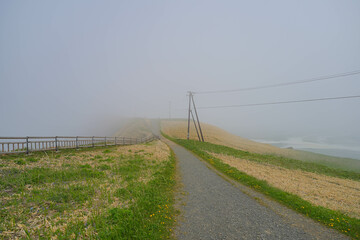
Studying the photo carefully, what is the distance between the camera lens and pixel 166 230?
20.3 feet

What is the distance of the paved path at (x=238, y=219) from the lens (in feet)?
20.5

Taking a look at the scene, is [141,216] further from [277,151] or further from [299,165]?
[277,151]

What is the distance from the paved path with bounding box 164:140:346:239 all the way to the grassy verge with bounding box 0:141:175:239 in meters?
1.00

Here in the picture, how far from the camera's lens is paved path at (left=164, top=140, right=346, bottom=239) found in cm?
624

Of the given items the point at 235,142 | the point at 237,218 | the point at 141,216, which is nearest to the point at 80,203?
the point at 141,216

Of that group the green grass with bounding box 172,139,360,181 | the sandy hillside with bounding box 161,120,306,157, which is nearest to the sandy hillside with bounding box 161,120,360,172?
the sandy hillside with bounding box 161,120,306,157

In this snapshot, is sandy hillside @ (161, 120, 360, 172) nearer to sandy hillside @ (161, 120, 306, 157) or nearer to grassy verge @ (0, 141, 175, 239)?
sandy hillside @ (161, 120, 306, 157)

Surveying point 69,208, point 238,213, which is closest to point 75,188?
point 69,208

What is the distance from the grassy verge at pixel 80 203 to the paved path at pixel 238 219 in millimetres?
998

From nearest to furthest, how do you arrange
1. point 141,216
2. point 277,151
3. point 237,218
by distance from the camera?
1. point 141,216
2. point 237,218
3. point 277,151

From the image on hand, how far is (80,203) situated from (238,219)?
6798 mm

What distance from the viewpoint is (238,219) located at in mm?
7203

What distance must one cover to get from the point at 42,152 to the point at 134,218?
13982mm

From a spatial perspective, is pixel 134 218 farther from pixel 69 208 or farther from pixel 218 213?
pixel 218 213
